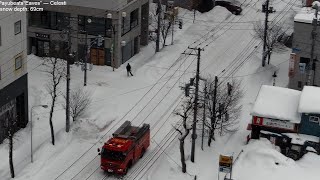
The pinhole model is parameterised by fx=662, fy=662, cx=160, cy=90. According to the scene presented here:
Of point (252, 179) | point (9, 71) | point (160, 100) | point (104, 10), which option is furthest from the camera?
point (104, 10)

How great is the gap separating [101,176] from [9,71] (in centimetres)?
1290

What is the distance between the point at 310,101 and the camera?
5691cm

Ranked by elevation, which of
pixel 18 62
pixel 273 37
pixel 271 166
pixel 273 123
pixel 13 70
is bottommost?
pixel 271 166

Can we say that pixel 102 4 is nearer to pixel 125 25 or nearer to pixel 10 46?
pixel 125 25


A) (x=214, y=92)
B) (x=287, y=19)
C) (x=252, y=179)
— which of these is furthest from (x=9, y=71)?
(x=287, y=19)

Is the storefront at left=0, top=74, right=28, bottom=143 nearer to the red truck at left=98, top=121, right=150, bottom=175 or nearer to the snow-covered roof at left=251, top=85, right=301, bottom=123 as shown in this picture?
the red truck at left=98, top=121, right=150, bottom=175

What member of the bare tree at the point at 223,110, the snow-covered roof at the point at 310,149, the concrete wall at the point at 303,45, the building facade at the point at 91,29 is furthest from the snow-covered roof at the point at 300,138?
the building facade at the point at 91,29

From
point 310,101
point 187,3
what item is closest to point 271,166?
point 310,101

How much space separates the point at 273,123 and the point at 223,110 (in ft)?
14.9

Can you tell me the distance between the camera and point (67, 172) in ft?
176

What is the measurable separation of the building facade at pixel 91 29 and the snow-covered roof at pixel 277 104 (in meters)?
21.9

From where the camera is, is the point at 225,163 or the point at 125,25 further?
the point at 125,25

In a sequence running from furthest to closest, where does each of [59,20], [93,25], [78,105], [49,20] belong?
[49,20] < [59,20] < [93,25] < [78,105]

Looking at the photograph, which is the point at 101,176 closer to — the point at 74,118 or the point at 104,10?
the point at 74,118
